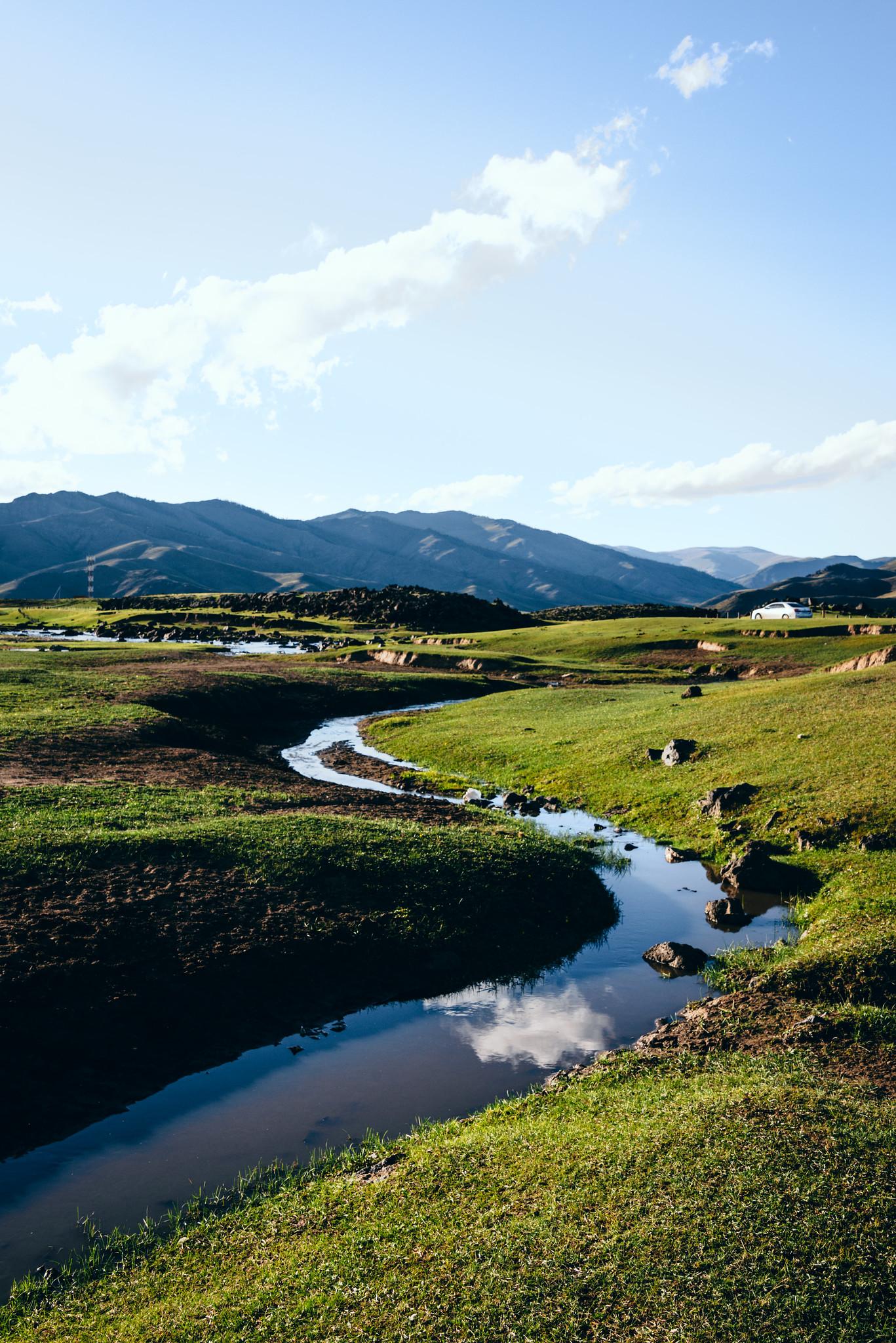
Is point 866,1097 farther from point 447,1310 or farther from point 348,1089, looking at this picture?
point 348,1089

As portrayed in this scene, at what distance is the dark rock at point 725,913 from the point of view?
27.0 metres

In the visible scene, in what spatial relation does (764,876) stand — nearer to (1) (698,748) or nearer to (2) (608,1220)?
(1) (698,748)

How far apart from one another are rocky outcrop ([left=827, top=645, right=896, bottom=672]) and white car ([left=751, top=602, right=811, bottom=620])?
2372 inches

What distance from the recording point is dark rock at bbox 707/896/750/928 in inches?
1065

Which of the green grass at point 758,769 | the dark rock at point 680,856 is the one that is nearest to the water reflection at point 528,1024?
the green grass at point 758,769

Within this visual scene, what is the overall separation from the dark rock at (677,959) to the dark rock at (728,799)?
462 inches

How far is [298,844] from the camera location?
28.7 m

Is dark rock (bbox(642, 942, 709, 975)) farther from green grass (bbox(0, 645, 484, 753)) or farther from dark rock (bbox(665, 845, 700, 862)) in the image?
green grass (bbox(0, 645, 484, 753))

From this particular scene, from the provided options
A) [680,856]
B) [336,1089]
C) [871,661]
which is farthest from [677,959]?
[871,661]

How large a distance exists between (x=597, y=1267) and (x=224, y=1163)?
780 centimetres

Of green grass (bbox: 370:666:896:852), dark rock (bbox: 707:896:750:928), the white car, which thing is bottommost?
dark rock (bbox: 707:896:750:928)

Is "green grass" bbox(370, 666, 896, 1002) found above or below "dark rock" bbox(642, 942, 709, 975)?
above

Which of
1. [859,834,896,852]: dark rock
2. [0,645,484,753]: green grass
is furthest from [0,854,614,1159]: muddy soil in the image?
[0,645,484,753]: green grass

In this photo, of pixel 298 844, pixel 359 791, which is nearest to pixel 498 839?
pixel 298 844
